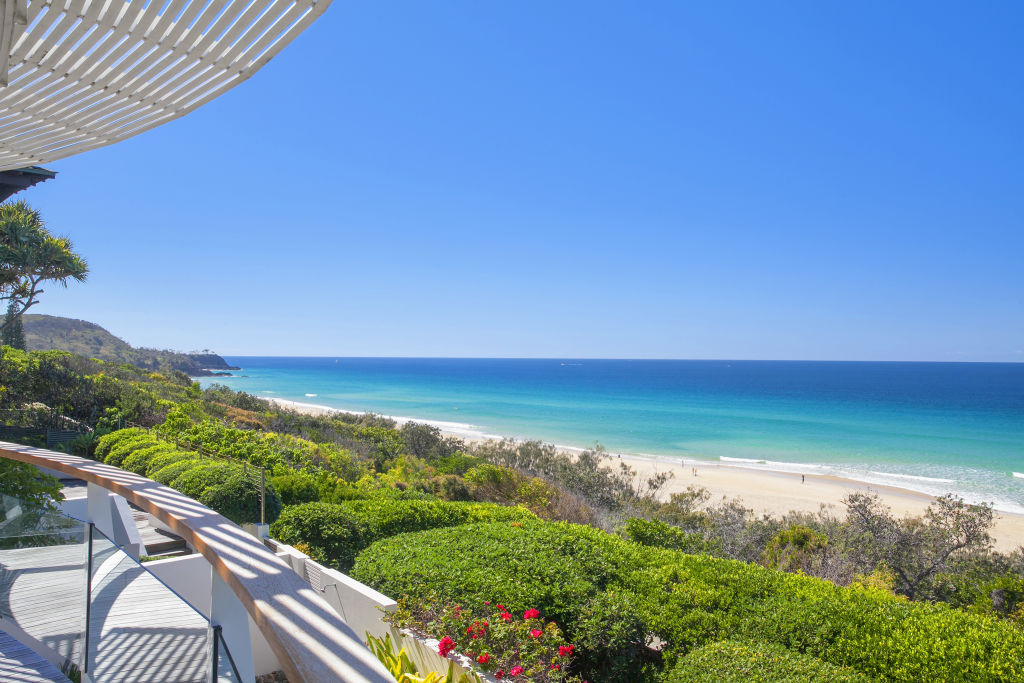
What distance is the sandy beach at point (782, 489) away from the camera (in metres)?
19.5

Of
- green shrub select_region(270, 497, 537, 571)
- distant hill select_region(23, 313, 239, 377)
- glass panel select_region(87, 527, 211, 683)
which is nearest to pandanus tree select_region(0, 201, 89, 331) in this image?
green shrub select_region(270, 497, 537, 571)

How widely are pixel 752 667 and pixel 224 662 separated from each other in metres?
3.28

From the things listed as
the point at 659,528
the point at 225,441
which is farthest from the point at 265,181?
the point at 659,528

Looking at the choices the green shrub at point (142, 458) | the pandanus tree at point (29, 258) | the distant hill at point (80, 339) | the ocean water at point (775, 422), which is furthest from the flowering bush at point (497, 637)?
the distant hill at point (80, 339)

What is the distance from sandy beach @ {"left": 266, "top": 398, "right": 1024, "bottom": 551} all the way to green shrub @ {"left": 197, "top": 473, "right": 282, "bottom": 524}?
1435 cm

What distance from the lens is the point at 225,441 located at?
1048cm

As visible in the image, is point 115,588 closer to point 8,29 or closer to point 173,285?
point 8,29

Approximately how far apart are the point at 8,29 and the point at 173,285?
5248 centimetres

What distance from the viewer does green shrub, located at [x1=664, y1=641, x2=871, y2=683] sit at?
10.9 feet

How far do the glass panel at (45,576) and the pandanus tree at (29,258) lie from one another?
Answer: 14214mm

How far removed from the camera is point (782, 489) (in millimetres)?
24031

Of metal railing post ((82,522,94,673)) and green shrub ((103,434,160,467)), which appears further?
green shrub ((103,434,160,467))

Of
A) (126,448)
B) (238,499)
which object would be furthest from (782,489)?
(126,448)

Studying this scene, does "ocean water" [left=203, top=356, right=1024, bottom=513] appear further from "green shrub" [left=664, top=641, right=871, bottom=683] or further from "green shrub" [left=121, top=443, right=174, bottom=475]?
"green shrub" [left=121, top=443, right=174, bottom=475]
